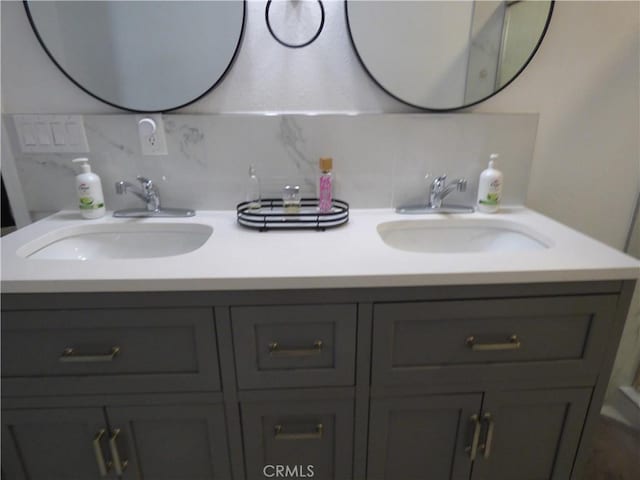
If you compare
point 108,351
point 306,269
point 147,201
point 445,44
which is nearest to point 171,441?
point 108,351

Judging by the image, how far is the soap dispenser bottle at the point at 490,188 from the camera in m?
1.19

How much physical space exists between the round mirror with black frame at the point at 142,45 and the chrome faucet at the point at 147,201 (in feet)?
0.78

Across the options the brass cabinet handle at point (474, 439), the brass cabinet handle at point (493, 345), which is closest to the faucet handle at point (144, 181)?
the brass cabinet handle at point (493, 345)

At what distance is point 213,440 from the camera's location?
0.93 m

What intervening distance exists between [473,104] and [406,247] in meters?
0.52

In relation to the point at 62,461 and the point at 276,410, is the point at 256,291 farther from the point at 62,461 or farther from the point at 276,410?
the point at 62,461

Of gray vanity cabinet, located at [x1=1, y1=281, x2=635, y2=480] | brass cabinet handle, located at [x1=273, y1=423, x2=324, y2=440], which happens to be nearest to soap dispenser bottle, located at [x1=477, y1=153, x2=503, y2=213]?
gray vanity cabinet, located at [x1=1, y1=281, x2=635, y2=480]

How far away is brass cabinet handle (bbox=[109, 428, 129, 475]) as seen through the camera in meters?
0.91

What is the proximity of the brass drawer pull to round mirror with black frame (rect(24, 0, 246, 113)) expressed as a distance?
2.67 feet

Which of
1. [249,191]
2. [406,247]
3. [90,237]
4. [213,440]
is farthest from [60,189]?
[406,247]

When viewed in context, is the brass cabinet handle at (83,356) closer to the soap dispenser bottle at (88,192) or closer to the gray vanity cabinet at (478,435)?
the soap dispenser bottle at (88,192)

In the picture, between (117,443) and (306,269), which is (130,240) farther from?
(306,269)

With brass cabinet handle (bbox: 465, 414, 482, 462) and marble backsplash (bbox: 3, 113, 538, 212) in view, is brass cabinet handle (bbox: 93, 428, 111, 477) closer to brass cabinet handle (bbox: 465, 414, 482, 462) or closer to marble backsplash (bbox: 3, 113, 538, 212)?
marble backsplash (bbox: 3, 113, 538, 212)

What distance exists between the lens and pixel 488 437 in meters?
0.95
